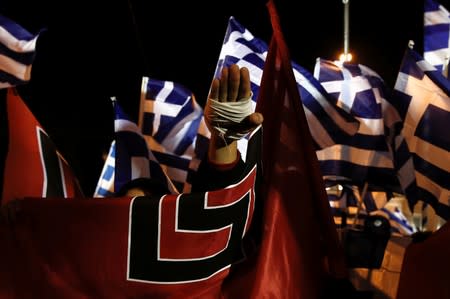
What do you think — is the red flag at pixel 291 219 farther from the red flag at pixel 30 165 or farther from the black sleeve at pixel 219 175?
the red flag at pixel 30 165

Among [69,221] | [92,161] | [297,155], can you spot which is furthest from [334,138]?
[92,161]

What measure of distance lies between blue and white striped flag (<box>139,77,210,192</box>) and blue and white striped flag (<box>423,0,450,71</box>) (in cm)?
280

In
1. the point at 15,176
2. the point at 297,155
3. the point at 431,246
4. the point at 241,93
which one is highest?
the point at 241,93

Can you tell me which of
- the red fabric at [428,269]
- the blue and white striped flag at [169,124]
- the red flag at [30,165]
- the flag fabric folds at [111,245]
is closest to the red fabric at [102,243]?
the flag fabric folds at [111,245]

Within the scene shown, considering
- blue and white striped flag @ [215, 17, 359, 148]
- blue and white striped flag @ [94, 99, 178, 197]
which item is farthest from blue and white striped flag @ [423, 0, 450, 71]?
blue and white striped flag @ [94, 99, 178, 197]

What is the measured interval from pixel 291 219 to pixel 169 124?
3.65 m

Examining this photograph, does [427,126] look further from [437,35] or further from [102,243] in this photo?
[102,243]

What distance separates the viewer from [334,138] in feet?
15.7

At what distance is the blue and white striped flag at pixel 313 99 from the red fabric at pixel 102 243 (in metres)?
2.46

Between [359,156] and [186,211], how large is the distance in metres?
3.25

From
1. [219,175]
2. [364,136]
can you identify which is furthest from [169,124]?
[219,175]

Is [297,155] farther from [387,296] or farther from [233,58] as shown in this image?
[233,58]

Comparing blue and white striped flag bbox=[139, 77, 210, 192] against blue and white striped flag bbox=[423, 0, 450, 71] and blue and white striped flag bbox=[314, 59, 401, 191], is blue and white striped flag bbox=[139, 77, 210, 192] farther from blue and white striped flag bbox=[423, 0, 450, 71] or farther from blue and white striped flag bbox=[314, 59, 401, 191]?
blue and white striped flag bbox=[423, 0, 450, 71]

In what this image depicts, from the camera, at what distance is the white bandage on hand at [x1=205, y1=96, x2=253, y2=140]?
2279 millimetres
